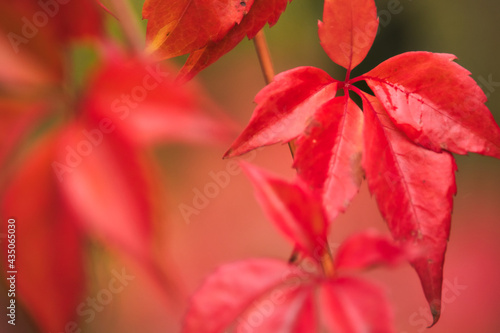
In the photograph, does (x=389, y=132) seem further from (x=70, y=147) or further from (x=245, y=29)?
(x=70, y=147)

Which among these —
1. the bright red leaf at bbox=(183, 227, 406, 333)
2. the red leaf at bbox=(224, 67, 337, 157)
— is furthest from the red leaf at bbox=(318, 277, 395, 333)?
the red leaf at bbox=(224, 67, 337, 157)

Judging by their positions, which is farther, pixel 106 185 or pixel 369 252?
pixel 106 185

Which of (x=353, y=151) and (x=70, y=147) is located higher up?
(x=70, y=147)

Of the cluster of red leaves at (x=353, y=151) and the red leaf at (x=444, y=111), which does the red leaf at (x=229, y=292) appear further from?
the red leaf at (x=444, y=111)

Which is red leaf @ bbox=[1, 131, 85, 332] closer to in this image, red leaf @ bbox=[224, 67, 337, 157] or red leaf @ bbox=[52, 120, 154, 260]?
red leaf @ bbox=[52, 120, 154, 260]

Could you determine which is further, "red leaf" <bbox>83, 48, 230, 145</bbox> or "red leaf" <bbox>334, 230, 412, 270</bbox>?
"red leaf" <bbox>83, 48, 230, 145</bbox>

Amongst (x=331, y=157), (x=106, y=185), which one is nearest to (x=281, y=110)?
(x=331, y=157)

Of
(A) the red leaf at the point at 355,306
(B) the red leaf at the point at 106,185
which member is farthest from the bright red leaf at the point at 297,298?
(B) the red leaf at the point at 106,185
